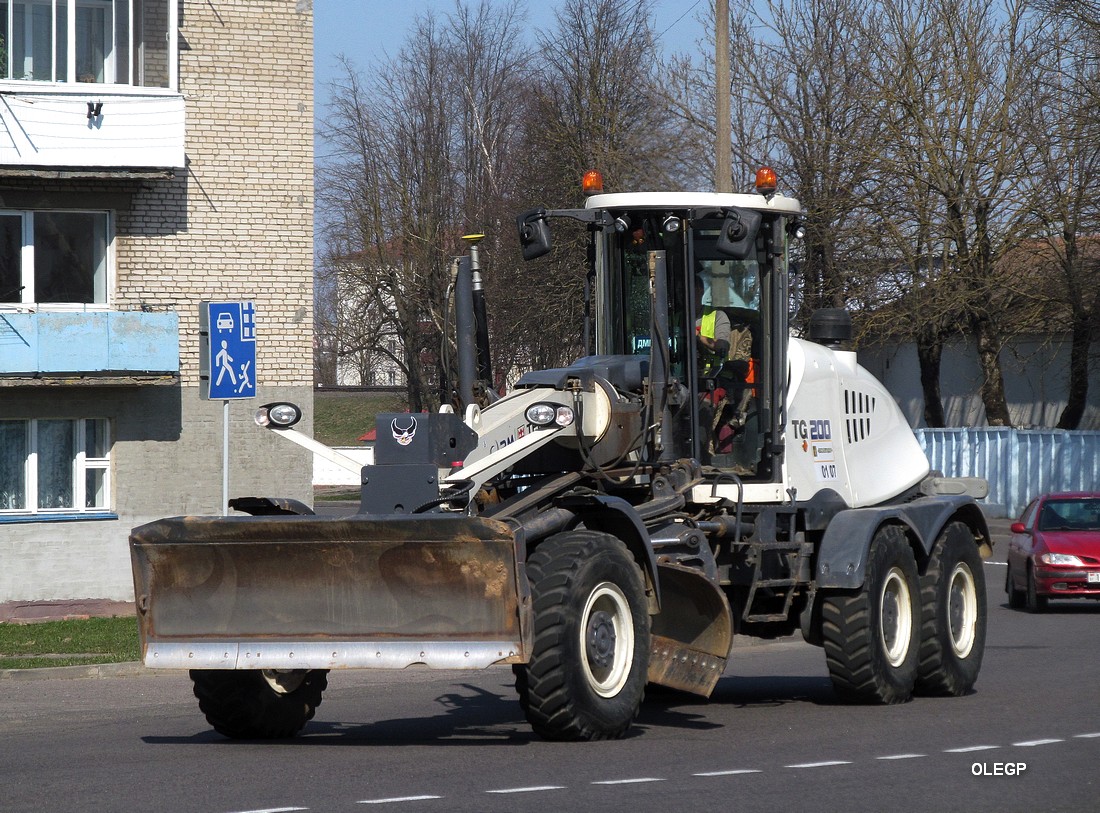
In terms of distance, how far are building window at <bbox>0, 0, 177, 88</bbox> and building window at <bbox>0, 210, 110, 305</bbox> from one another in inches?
74.4

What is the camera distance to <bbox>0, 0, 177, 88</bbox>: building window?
21.8 metres

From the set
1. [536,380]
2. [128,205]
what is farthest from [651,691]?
[128,205]

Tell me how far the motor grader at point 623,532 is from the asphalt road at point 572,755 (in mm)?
455

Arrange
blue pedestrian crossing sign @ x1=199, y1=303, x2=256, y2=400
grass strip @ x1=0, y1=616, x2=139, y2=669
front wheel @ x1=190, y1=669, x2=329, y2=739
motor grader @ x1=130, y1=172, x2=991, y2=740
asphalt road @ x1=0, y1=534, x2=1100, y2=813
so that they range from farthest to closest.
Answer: blue pedestrian crossing sign @ x1=199, y1=303, x2=256, y2=400 → grass strip @ x1=0, y1=616, x2=139, y2=669 → front wheel @ x1=190, y1=669, x2=329, y2=739 → motor grader @ x1=130, y1=172, x2=991, y2=740 → asphalt road @ x1=0, y1=534, x2=1100, y2=813

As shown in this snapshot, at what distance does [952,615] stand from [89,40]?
599 inches

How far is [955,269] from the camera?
126 feet

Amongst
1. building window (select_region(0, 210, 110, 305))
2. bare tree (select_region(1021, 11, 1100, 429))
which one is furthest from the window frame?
bare tree (select_region(1021, 11, 1100, 429))

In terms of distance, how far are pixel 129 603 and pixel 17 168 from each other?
234 inches

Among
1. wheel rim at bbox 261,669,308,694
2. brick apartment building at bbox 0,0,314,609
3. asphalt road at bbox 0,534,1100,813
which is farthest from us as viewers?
brick apartment building at bbox 0,0,314,609

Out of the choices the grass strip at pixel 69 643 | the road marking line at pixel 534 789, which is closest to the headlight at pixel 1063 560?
the grass strip at pixel 69 643

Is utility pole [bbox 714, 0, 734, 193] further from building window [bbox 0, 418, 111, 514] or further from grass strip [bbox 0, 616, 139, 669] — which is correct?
building window [bbox 0, 418, 111, 514]

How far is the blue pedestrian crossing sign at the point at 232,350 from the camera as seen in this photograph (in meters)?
17.0

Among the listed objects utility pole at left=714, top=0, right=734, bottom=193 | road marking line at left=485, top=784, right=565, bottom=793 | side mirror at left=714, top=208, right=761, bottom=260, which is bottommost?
road marking line at left=485, top=784, right=565, bottom=793

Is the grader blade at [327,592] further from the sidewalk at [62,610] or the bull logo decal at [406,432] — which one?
the sidewalk at [62,610]
